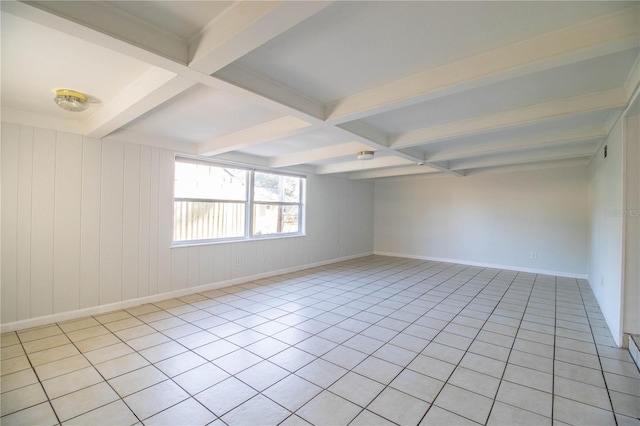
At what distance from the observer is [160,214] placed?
4145 mm

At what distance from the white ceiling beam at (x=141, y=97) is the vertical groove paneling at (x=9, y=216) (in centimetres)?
82

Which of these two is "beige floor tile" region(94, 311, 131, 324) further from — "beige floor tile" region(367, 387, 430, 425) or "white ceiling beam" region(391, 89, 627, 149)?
"white ceiling beam" region(391, 89, 627, 149)

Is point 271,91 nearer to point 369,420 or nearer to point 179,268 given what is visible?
point 369,420

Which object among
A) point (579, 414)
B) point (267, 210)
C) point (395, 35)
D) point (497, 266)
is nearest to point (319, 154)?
point (267, 210)

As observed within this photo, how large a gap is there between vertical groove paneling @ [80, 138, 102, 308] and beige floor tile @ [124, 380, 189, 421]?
2.15m

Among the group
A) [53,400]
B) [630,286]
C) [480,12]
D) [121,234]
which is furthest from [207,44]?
[630,286]

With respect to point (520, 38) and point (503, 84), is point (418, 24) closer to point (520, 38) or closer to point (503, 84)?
point (520, 38)

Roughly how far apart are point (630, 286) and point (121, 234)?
223 inches

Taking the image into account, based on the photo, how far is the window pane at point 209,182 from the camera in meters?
4.46

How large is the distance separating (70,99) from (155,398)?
253 centimetres

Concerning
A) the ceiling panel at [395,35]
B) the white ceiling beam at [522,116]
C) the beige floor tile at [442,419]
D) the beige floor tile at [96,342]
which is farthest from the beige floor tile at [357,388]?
the white ceiling beam at [522,116]

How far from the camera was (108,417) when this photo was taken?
1805 mm

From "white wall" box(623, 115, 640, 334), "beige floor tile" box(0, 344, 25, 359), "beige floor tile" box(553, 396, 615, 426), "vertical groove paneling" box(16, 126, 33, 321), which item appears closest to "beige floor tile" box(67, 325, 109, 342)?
"beige floor tile" box(0, 344, 25, 359)

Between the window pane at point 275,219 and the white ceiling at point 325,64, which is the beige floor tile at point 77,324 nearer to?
the white ceiling at point 325,64
